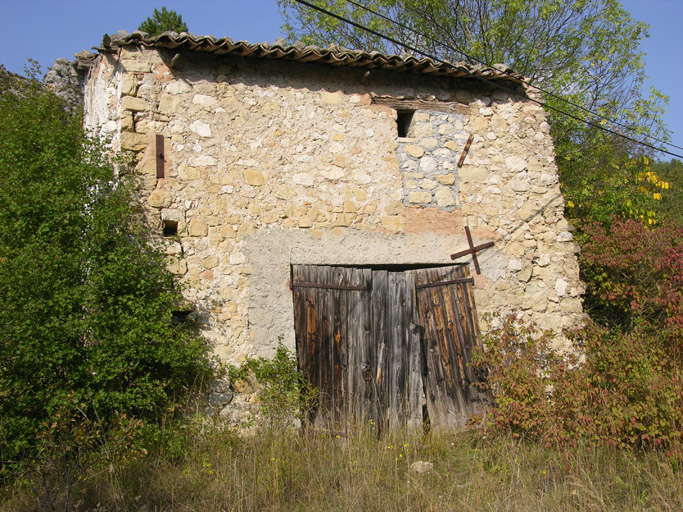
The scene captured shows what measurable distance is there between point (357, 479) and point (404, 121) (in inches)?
159

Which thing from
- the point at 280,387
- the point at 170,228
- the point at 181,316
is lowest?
the point at 280,387

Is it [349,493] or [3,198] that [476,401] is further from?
[3,198]

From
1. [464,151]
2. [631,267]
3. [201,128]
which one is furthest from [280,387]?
[631,267]

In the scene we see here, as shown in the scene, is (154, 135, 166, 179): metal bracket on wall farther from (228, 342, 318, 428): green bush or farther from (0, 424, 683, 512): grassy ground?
(0, 424, 683, 512): grassy ground

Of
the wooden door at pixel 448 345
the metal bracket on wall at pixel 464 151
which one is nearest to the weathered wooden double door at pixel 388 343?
the wooden door at pixel 448 345

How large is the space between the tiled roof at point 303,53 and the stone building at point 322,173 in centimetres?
2

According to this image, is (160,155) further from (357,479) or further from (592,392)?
(592,392)

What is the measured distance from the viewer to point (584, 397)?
446 centimetres

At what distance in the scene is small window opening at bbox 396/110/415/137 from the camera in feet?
19.5

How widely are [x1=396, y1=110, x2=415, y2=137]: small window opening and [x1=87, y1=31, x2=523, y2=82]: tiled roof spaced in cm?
46

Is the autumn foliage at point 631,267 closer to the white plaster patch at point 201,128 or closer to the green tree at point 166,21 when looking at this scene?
the white plaster patch at point 201,128

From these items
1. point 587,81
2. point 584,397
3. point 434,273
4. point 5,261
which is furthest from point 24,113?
point 587,81

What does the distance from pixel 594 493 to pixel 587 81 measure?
902 centimetres

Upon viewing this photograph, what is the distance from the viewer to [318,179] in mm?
5371
